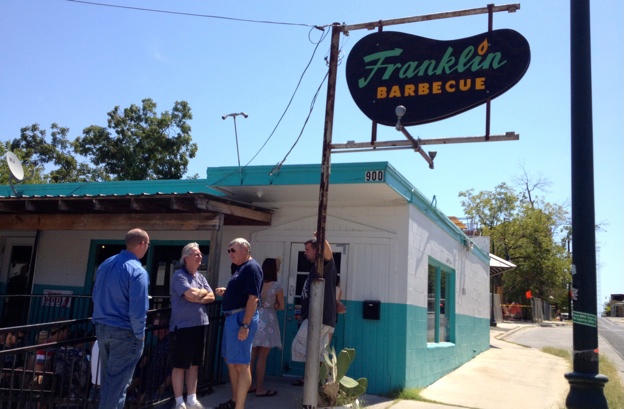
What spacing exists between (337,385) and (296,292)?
2637 millimetres

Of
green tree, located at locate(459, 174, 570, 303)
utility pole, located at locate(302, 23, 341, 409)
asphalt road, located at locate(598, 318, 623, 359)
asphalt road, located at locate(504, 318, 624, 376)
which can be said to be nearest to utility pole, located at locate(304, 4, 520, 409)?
utility pole, located at locate(302, 23, 341, 409)

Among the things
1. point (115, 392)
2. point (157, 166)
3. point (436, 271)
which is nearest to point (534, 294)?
point (157, 166)

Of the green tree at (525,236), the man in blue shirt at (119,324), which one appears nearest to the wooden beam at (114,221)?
the man in blue shirt at (119,324)

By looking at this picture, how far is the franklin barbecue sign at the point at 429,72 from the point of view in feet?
17.8

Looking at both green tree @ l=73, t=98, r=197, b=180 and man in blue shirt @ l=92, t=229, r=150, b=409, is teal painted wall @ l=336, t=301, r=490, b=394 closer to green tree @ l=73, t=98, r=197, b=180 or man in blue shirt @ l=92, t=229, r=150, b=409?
man in blue shirt @ l=92, t=229, r=150, b=409

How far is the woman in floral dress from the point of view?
6914mm

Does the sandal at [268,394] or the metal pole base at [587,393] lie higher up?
the metal pole base at [587,393]

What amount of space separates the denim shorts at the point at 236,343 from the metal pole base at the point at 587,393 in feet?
10.00

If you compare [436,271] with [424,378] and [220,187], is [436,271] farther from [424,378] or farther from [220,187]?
[220,187]

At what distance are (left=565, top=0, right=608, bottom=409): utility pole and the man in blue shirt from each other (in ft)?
12.5


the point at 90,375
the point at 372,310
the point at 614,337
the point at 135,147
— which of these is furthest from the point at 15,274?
the point at 614,337

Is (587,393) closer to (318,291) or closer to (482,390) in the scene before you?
(318,291)

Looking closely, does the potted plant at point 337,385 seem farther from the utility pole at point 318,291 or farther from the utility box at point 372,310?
the utility box at point 372,310

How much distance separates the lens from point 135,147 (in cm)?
2841
